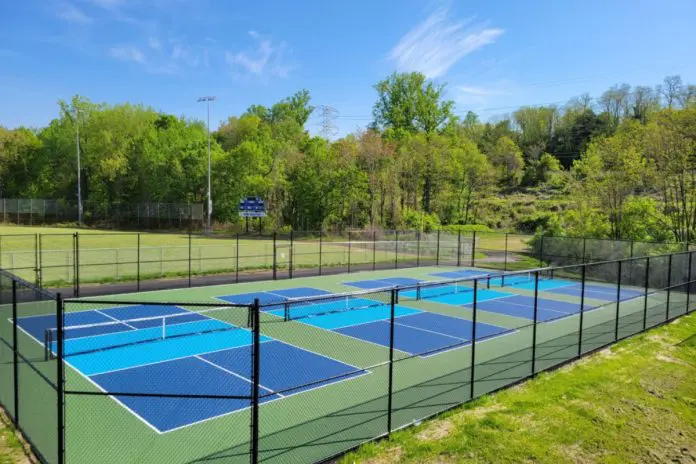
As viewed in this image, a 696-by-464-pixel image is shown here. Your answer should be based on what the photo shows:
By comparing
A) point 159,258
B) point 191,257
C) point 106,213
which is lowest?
point 159,258

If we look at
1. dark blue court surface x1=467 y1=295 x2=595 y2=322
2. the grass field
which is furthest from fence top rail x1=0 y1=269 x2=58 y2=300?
dark blue court surface x1=467 y1=295 x2=595 y2=322

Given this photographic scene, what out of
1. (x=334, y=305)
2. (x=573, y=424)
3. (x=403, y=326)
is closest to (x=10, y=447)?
(x=573, y=424)

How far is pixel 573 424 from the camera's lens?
848cm

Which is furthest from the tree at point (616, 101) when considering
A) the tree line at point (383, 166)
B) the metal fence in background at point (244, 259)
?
the metal fence in background at point (244, 259)

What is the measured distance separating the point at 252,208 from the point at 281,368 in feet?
137

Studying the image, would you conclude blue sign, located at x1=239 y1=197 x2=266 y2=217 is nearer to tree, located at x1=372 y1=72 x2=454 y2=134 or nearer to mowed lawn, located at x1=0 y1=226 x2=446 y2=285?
mowed lawn, located at x1=0 y1=226 x2=446 y2=285

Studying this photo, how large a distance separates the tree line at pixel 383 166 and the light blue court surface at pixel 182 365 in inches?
1058

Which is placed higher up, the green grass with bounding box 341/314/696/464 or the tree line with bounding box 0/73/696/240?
the tree line with bounding box 0/73/696/240

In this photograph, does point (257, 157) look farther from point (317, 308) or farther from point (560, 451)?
point (560, 451)

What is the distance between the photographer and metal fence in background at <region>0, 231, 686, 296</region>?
2342 cm

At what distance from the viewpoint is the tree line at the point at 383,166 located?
1294 inches

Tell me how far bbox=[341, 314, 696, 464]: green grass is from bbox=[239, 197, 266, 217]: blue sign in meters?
43.2

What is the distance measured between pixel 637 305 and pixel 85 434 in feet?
66.7

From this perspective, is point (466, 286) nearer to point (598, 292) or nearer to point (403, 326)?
point (598, 292)
